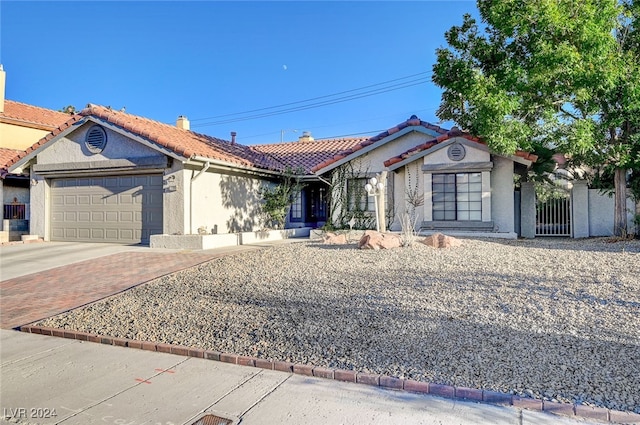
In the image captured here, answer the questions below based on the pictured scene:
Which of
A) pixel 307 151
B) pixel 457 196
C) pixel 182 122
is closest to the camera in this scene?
pixel 457 196

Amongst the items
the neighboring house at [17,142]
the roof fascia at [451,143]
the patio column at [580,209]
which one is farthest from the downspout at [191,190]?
the patio column at [580,209]

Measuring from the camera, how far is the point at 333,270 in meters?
8.67

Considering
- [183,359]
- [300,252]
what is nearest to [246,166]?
[300,252]

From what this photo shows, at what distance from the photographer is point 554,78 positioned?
12562 millimetres

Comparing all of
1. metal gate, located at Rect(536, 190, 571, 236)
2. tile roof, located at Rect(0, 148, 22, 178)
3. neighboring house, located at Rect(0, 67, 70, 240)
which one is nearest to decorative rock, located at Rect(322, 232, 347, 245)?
metal gate, located at Rect(536, 190, 571, 236)

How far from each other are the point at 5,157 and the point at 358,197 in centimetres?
1619

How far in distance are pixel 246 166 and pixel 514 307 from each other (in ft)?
41.5

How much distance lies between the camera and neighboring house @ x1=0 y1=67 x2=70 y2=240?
59.4 feet

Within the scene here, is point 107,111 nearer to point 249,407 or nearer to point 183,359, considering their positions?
point 183,359

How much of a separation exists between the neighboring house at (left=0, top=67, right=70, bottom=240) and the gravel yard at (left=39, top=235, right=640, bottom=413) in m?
13.3

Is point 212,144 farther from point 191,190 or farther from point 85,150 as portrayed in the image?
point 85,150

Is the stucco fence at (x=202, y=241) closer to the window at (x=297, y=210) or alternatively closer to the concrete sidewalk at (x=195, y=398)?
the window at (x=297, y=210)

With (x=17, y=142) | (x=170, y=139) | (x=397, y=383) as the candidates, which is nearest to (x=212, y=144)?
(x=170, y=139)

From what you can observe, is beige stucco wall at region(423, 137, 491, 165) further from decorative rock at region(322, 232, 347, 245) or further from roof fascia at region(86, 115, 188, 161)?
roof fascia at region(86, 115, 188, 161)
